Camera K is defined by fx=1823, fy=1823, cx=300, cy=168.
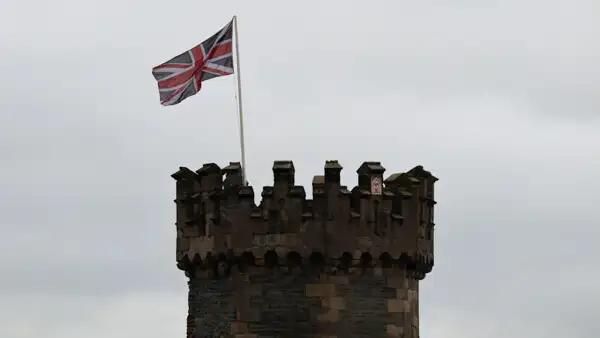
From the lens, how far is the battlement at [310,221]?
40.5 m

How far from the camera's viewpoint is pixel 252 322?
40.7 m

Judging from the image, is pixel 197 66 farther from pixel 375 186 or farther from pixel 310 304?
pixel 310 304

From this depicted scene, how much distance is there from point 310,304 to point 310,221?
6.05 feet

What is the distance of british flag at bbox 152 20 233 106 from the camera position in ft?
145

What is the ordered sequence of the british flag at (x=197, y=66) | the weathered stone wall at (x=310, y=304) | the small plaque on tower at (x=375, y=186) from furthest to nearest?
the british flag at (x=197, y=66), the small plaque on tower at (x=375, y=186), the weathered stone wall at (x=310, y=304)

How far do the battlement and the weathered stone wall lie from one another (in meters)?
0.34

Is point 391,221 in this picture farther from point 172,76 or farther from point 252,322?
point 172,76

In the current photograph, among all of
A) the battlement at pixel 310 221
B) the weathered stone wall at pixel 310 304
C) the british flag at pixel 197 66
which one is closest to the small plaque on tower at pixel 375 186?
the battlement at pixel 310 221

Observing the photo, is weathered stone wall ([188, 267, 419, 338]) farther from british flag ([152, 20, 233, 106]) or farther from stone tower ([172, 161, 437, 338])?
british flag ([152, 20, 233, 106])

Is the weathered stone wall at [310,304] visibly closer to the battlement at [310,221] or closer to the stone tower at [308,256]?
the stone tower at [308,256]

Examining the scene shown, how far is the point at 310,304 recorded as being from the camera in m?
40.3

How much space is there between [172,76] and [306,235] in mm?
6302

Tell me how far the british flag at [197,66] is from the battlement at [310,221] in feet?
8.95

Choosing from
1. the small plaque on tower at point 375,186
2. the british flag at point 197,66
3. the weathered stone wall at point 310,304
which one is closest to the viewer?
the weathered stone wall at point 310,304
